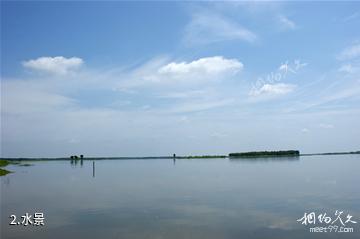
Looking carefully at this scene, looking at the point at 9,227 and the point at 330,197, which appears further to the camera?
the point at 330,197

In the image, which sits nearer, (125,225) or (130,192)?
(125,225)

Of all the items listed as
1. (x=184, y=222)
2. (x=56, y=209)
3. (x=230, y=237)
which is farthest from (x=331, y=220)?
(x=56, y=209)

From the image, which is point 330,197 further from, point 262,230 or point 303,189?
point 262,230

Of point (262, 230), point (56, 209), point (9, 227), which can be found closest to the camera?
point (262, 230)

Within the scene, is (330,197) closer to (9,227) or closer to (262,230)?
(262,230)

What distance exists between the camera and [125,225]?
26391 mm

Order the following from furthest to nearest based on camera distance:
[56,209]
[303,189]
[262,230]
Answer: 1. [303,189]
2. [56,209]
3. [262,230]

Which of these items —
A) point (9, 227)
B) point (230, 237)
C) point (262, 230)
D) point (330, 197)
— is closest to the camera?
point (230, 237)

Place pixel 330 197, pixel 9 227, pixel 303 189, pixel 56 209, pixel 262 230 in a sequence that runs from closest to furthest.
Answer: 1. pixel 262 230
2. pixel 9 227
3. pixel 56 209
4. pixel 330 197
5. pixel 303 189

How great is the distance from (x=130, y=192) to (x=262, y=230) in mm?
25116

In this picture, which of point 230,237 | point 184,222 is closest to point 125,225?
point 184,222

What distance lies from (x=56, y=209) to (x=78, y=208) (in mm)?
2030

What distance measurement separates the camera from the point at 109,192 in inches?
1828

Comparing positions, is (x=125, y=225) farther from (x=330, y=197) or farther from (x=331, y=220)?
(x=330, y=197)
